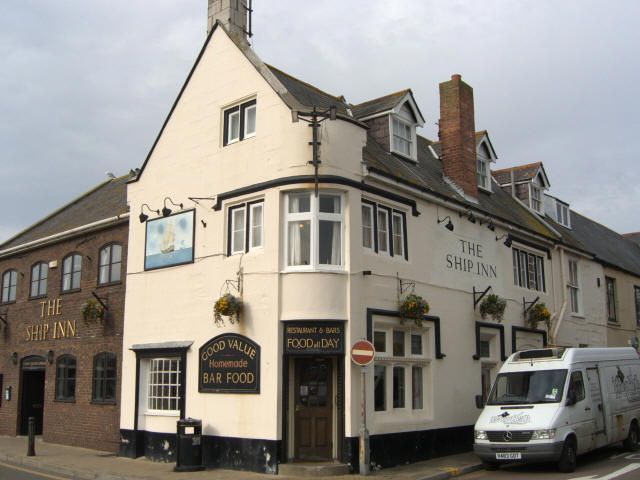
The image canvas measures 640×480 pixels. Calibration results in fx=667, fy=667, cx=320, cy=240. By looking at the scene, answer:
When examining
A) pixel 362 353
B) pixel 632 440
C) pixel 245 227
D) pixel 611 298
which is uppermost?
pixel 245 227

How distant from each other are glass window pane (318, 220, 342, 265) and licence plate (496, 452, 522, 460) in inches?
193

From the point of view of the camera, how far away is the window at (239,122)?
15.2 m

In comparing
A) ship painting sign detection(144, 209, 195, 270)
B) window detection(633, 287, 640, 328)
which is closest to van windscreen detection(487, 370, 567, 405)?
ship painting sign detection(144, 209, 195, 270)

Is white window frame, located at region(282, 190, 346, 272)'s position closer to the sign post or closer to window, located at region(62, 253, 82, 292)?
the sign post

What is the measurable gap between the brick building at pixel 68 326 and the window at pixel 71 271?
31mm

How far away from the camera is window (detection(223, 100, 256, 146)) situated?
1525cm

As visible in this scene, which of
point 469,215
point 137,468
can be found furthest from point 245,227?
point 469,215

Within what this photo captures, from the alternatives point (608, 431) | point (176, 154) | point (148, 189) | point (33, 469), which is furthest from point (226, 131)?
point (608, 431)

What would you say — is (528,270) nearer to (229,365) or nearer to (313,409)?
(313,409)

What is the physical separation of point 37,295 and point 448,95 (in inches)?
569

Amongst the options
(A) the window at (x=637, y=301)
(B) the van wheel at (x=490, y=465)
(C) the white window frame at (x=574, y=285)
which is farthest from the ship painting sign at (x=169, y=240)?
(A) the window at (x=637, y=301)

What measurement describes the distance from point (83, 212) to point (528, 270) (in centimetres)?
1507

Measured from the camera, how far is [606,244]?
2955cm

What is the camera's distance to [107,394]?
18000 mm
